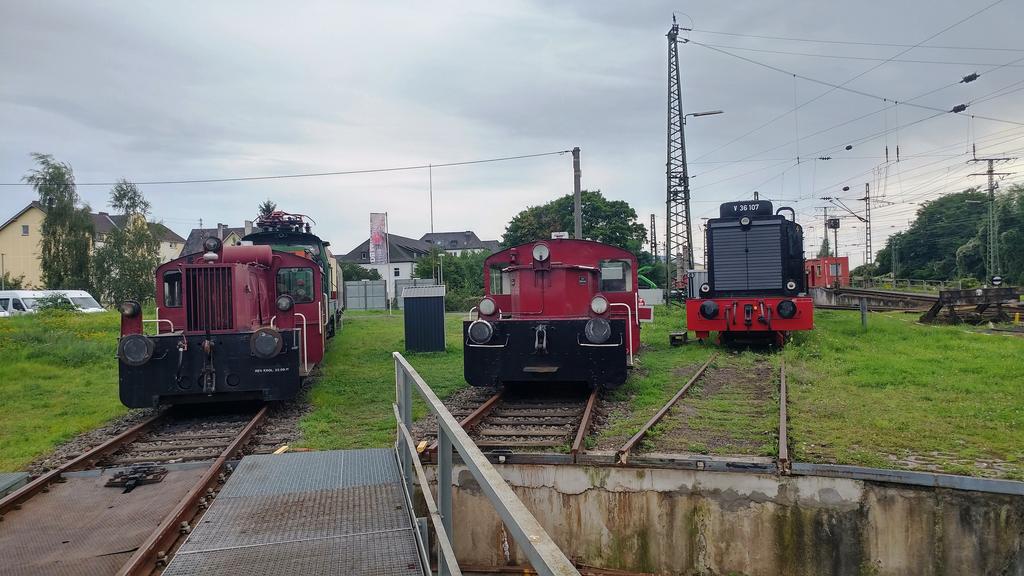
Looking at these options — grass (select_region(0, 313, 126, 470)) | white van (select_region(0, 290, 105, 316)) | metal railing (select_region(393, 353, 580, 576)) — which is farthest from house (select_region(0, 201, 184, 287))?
metal railing (select_region(393, 353, 580, 576))

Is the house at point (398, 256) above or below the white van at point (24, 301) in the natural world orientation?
above

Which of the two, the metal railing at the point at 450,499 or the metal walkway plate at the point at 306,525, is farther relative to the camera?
the metal walkway plate at the point at 306,525

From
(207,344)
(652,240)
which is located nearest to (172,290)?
(207,344)

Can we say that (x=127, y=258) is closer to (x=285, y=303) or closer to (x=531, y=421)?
(x=285, y=303)

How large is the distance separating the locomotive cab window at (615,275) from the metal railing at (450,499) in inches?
259

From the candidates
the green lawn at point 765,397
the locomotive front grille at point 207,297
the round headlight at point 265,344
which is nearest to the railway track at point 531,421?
the green lawn at point 765,397

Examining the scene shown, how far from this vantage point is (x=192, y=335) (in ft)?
27.9

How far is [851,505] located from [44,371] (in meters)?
14.7

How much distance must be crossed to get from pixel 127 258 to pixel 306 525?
40.2m

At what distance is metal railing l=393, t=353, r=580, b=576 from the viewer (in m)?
1.51

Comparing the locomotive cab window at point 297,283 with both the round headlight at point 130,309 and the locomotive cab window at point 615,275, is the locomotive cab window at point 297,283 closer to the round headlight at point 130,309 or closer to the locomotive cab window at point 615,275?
the round headlight at point 130,309

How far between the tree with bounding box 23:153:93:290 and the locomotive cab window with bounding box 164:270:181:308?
3472 centimetres

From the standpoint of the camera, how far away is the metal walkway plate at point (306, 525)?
3520 millimetres

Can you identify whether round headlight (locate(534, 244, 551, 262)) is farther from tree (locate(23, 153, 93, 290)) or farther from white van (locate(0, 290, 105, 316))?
tree (locate(23, 153, 93, 290))
